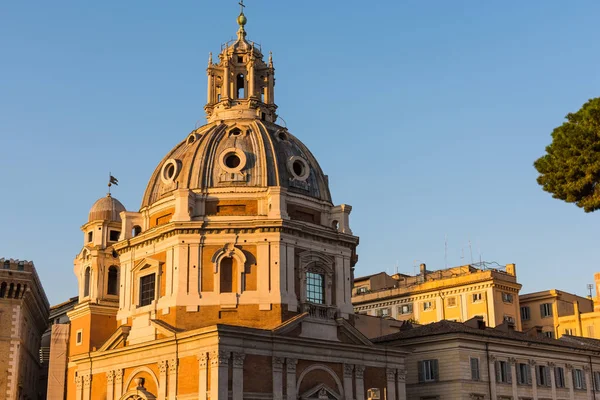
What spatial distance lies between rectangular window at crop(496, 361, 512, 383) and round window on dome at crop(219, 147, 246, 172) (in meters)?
20.1

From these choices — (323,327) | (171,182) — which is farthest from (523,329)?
(171,182)

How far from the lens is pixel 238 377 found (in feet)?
145

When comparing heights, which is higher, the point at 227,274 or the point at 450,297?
the point at 450,297

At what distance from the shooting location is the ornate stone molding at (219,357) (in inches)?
1721

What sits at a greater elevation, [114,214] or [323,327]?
[114,214]

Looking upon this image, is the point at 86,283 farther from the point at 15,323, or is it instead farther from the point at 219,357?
the point at 219,357

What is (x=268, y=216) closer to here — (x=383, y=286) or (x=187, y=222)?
(x=187, y=222)

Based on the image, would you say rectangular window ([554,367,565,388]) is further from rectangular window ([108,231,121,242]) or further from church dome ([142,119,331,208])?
rectangular window ([108,231,121,242])

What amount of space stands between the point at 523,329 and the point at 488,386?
23257 mm

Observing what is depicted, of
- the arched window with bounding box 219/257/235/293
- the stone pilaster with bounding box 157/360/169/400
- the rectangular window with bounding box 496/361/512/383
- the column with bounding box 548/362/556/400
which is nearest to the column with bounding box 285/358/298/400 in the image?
the arched window with bounding box 219/257/235/293

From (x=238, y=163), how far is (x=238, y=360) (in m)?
13.2

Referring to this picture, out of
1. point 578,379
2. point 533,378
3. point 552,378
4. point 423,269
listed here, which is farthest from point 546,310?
point 533,378

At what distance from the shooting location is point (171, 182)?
53.5 meters

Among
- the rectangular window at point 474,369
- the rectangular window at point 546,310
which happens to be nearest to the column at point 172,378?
the rectangular window at point 474,369
